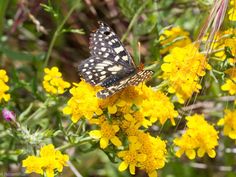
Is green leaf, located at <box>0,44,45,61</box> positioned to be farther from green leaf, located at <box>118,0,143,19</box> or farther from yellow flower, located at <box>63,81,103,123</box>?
yellow flower, located at <box>63,81,103,123</box>

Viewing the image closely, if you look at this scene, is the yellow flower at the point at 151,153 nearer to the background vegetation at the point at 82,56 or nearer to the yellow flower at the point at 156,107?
the yellow flower at the point at 156,107

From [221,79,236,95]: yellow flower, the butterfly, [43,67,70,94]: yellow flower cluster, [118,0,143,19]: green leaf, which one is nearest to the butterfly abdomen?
the butterfly

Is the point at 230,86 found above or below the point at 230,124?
above

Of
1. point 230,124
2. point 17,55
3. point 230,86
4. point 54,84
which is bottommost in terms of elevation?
point 230,124

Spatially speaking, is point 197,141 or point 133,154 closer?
point 133,154

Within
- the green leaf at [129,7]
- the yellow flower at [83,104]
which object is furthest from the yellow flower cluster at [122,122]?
the green leaf at [129,7]

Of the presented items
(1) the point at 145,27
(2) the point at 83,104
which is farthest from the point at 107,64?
(1) the point at 145,27

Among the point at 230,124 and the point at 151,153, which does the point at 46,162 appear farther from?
the point at 230,124

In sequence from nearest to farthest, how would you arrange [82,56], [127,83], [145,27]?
[127,83] → [145,27] → [82,56]
